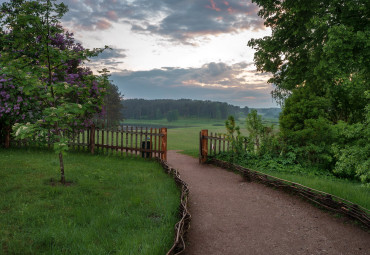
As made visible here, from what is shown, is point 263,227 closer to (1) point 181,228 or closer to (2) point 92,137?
(1) point 181,228

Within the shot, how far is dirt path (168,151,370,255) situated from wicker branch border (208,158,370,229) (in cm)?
22

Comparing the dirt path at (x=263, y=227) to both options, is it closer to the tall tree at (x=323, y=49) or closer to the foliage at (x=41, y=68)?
the foliage at (x=41, y=68)

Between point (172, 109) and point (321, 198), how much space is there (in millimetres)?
143700

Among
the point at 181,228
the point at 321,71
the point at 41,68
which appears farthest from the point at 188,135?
the point at 181,228

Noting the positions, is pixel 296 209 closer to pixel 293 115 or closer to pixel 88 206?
pixel 88 206

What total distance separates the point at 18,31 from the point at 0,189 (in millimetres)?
4240

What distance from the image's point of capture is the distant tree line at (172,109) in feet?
457

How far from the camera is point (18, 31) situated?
20.3 ft

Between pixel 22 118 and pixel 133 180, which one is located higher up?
pixel 22 118

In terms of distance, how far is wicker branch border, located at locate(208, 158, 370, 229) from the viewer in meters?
4.91

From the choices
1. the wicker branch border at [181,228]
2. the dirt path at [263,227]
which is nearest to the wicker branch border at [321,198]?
the dirt path at [263,227]

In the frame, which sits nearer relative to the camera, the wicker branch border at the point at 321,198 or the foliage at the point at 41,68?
the wicker branch border at the point at 321,198

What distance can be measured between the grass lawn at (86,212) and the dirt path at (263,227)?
68cm

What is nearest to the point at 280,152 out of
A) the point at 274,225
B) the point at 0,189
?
the point at 274,225
